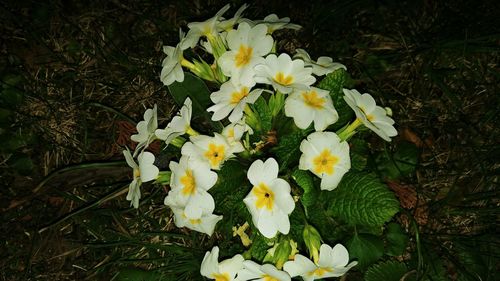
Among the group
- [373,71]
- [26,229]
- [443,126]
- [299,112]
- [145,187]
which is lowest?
[26,229]

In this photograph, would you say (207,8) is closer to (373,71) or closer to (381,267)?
(373,71)

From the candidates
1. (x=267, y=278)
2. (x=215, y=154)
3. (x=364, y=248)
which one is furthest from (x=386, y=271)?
(x=215, y=154)

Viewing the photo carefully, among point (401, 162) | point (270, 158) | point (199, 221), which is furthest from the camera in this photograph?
point (401, 162)

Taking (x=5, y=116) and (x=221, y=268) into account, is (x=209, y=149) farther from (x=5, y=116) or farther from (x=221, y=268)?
(x=5, y=116)

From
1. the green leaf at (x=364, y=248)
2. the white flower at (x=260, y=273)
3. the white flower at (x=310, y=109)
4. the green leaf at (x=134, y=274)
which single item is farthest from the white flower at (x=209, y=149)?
the green leaf at (x=134, y=274)

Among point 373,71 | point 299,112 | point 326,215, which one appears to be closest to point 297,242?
point 326,215

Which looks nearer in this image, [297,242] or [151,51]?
[297,242]

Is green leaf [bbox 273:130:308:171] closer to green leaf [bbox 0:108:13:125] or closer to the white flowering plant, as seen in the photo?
the white flowering plant

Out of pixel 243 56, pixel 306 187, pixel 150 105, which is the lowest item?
pixel 150 105
